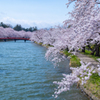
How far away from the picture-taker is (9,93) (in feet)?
26.9

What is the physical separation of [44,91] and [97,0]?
6.44 meters

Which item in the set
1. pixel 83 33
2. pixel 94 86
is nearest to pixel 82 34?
pixel 83 33

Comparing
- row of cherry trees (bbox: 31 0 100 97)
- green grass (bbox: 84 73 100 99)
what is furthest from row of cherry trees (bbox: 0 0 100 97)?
green grass (bbox: 84 73 100 99)

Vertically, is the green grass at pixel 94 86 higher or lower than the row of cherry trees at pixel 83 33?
lower

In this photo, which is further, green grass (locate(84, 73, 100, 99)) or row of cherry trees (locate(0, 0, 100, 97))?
green grass (locate(84, 73, 100, 99))

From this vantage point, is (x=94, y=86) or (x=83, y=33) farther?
(x=94, y=86)

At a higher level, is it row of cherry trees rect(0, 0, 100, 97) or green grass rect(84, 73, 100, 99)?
row of cherry trees rect(0, 0, 100, 97)

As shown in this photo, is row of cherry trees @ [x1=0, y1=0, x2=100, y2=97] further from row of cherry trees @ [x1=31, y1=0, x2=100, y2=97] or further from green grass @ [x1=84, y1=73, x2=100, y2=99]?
green grass @ [x1=84, y1=73, x2=100, y2=99]

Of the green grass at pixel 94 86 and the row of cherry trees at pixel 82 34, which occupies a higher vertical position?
the row of cherry trees at pixel 82 34

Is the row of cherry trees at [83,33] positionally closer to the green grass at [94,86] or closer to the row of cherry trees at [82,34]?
the row of cherry trees at [82,34]

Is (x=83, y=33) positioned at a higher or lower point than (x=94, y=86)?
higher

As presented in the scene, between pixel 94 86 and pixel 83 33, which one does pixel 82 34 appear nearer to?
pixel 83 33

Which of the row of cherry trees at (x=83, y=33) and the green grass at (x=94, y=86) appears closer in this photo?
the row of cherry trees at (x=83, y=33)

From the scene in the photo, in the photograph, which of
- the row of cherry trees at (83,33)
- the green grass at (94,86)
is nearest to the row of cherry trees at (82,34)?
the row of cherry trees at (83,33)
